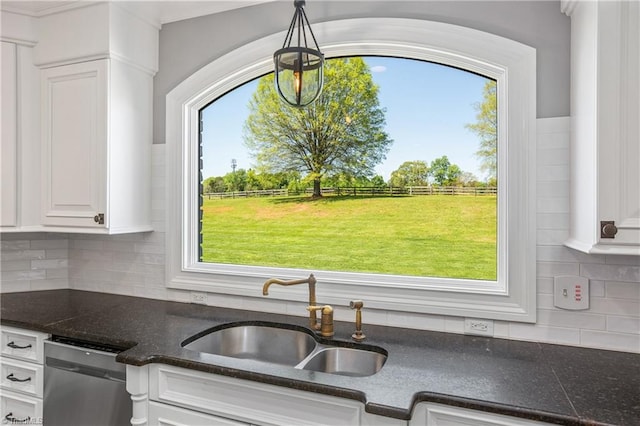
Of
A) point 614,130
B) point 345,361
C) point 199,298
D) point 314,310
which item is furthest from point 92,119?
point 614,130

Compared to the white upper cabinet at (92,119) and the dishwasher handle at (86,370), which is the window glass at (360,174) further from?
the dishwasher handle at (86,370)

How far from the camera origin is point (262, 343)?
1927 mm

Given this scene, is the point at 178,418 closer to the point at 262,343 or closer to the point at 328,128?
the point at 262,343

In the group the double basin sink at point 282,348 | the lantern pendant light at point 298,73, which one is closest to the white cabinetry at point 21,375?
the double basin sink at point 282,348

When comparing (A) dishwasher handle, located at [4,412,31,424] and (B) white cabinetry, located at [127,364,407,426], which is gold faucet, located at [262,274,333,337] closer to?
(B) white cabinetry, located at [127,364,407,426]

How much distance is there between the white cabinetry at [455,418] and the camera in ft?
3.82

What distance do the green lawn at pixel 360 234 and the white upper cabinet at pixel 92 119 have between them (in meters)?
0.51

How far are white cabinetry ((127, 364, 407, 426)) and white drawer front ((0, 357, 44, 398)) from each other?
26.6 inches

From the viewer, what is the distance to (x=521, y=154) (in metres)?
1.69

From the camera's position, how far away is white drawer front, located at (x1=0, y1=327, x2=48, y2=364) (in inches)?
73.4

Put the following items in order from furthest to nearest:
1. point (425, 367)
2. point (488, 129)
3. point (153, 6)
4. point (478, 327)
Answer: point (153, 6)
point (488, 129)
point (478, 327)
point (425, 367)

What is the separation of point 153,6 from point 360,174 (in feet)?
4.82

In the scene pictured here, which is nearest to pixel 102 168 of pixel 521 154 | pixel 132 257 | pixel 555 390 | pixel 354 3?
pixel 132 257

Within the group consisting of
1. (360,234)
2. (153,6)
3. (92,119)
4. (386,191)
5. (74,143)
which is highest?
(153,6)
